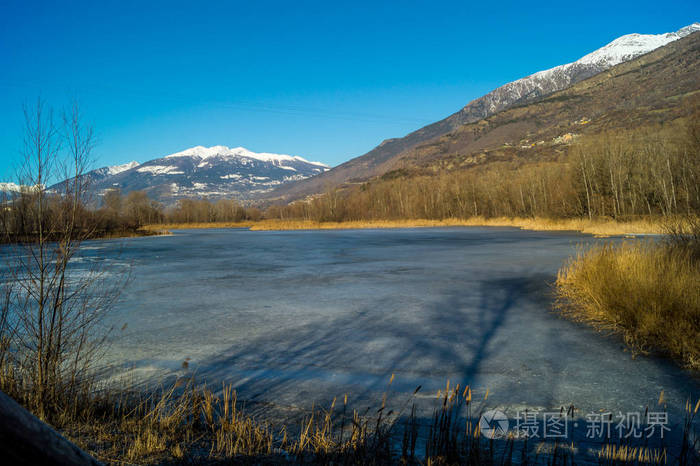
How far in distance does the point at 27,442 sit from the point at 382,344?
17.8 feet

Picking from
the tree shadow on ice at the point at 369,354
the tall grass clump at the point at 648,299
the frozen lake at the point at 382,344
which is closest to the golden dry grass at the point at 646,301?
the tall grass clump at the point at 648,299

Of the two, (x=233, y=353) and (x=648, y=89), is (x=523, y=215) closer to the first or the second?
(x=233, y=353)

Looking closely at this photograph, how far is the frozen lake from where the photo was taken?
4.45 meters

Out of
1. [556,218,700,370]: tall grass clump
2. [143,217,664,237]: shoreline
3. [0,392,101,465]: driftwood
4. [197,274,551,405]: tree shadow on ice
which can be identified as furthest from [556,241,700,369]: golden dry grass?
[143,217,664,237]: shoreline

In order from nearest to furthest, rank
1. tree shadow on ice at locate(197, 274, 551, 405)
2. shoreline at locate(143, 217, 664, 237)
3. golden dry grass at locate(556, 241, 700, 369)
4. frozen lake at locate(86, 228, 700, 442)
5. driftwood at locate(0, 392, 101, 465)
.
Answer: driftwood at locate(0, 392, 101, 465)
frozen lake at locate(86, 228, 700, 442)
tree shadow on ice at locate(197, 274, 551, 405)
golden dry grass at locate(556, 241, 700, 369)
shoreline at locate(143, 217, 664, 237)

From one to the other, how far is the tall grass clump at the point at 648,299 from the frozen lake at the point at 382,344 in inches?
15.7

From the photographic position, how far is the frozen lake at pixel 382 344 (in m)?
4.45

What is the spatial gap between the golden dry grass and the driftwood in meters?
6.32

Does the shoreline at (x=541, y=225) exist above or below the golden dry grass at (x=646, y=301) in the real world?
below

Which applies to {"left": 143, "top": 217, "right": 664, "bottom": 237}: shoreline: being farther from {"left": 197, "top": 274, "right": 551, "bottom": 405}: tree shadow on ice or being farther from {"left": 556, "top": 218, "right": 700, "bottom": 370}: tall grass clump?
{"left": 197, "top": 274, "right": 551, "bottom": 405}: tree shadow on ice

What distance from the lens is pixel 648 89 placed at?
159500 millimetres

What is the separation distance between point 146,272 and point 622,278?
47.9 feet

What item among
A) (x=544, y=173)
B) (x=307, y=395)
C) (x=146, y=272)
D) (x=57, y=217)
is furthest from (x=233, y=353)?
(x=544, y=173)

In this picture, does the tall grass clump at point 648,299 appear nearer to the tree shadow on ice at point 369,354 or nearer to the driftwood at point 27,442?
the tree shadow on ice at point 369,354
